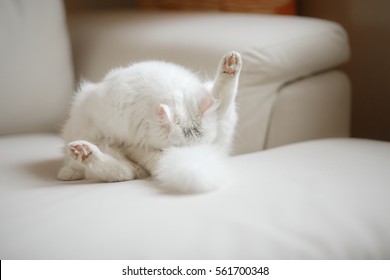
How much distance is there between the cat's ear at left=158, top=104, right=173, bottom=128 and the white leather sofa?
0.12 meters

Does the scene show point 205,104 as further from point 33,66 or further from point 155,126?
point 33,66

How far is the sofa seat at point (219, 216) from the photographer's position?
0.71 m

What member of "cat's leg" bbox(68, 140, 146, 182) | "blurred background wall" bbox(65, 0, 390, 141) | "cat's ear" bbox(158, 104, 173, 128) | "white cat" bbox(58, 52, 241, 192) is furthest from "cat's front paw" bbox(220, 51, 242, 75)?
"blurred background wall" bbox(65, 0, 390, 141)

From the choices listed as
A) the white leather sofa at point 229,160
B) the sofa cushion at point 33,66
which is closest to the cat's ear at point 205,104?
the white leather sofa at point 229,160

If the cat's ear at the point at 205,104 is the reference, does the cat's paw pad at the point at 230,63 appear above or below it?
above

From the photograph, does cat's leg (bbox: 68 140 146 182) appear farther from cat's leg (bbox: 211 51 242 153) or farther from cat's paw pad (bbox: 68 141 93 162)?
cat's leg (bbox: 211 51 242 153)

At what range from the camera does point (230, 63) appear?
0.97m

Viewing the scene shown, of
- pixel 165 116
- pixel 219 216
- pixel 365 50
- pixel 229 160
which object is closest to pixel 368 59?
pixel 365 50

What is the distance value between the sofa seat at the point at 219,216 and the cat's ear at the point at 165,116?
0.40 feet

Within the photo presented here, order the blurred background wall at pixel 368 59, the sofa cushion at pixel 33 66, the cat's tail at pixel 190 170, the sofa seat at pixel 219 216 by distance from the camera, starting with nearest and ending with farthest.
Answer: the sofa seat at pixel 219 216 → the cat's tail at pixel 190 170 → the sofa cushion at pixel 33 66 → the blurred background wall at pixel 368 59

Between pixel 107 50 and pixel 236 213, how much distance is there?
0.82m

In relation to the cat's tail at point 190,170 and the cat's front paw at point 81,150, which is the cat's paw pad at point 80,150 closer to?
the cat's front paw at point 81,150
